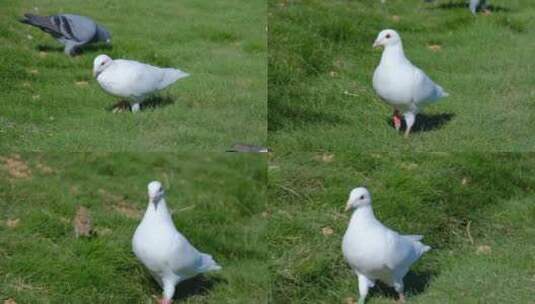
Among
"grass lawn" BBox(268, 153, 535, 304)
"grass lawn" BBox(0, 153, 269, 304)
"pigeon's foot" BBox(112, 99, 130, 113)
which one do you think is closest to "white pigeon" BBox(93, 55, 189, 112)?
"pigeon's foot" BBox(112, 99, 130, 113)

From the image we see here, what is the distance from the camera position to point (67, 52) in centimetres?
1147

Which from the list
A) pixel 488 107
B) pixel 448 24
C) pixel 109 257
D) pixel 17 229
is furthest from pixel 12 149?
pixel 448 24

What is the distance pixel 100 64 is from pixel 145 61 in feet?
7.62

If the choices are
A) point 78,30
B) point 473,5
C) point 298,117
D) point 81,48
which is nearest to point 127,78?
point 298,117

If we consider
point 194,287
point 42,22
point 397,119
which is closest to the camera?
point 194,287

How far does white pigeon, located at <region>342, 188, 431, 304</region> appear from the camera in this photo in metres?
6.70

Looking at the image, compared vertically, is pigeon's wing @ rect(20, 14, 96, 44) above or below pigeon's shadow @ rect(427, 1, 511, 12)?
above

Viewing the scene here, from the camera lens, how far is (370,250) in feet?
21.9

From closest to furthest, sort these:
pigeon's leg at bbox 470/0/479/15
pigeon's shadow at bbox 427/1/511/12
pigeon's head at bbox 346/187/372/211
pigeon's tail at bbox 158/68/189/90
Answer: pigeon's head at bbox 346/187/372/211
pigeon's tail at bbox 158/68/189/90
pigeon's leg at bbox 470/0/479/15
pigeon's shadow at bbox 427/1/511/12

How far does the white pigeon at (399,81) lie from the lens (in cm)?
839

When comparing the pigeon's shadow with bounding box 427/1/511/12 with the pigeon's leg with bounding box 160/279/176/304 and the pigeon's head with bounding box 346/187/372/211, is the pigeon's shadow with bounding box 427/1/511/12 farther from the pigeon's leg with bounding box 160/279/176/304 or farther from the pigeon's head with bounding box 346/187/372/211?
the pigeon's leg with bounding box 160/279/176/304

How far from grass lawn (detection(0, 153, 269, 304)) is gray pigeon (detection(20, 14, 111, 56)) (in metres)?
2.22

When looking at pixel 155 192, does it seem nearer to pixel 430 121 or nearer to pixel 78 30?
pixel 430 121

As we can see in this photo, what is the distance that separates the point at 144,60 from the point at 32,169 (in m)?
2.94
